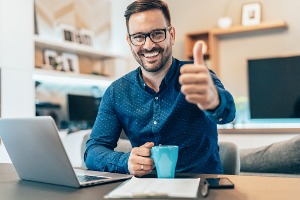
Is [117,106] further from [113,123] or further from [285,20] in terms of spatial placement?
[285,20]

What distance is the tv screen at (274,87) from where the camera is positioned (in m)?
4.64

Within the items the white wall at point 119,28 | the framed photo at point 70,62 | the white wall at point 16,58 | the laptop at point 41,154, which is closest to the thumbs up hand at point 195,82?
the laptop at point 41,154

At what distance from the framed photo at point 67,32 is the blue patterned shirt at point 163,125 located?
3.13 meters

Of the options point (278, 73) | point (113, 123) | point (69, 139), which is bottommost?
point (69, 139)

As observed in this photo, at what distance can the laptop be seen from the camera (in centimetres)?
105

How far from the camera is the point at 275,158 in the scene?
1.79 meters

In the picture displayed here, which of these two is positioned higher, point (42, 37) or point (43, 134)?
point (42, 37)

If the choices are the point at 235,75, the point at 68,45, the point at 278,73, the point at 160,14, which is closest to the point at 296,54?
the point at 278,73

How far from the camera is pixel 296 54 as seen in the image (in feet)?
15.2

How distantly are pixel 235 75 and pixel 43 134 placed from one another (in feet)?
13.8

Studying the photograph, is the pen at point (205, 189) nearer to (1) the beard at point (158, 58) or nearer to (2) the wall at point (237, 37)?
(1) the beard at point (158, 58)

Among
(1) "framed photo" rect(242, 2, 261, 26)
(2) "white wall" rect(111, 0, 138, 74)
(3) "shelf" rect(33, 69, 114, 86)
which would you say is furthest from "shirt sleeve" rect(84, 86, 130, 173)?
(2) "white wall" rect(111, 0, 138, 74)

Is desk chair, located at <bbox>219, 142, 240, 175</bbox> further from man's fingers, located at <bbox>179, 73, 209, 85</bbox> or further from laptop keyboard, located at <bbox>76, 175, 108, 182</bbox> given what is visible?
man's fingers, located at <bbox>179, 73, 209, 85</bbox>

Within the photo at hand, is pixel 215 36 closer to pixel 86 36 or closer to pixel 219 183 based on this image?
pixel 86 36
